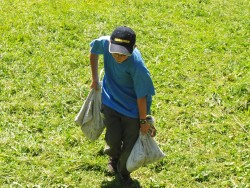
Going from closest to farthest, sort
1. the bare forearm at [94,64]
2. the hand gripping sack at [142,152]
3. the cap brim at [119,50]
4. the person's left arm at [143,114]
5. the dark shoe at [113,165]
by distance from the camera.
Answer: the cap brim at [119,50], the person's left arm at [143,114], the hand gripping sack at [142,152], the bare forearm at [94,64], the dark shoe at [113,165]

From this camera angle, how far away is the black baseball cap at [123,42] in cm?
419

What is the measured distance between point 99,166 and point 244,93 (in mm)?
2698

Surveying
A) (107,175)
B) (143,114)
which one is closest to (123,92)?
(143,114)

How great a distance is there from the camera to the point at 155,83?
7.29m

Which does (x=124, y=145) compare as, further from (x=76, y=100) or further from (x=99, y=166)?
(x=76, y=100)

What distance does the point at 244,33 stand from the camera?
356 inches

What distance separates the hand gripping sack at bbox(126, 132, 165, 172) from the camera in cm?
469

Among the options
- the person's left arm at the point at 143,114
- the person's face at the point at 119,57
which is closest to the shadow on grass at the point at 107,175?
the person's left arm at the point at 143,114

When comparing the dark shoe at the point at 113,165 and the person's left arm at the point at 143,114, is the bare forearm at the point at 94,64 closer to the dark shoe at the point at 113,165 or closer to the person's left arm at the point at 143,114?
the person's left arm at the point at 143,114

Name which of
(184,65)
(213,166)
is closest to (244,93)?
(184,65)

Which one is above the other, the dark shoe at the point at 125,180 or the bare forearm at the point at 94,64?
the bare forearm at the point at 94,64

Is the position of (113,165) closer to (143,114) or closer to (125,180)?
(125,180)

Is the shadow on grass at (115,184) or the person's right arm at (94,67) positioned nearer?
the person's right arm at (94,67)

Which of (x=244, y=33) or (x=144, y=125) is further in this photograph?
(x=244, y=33)
